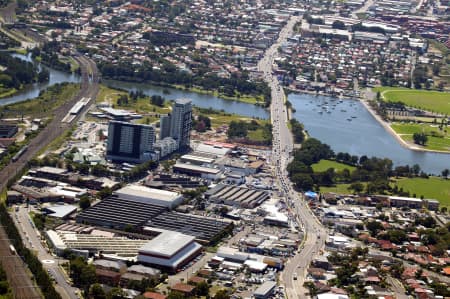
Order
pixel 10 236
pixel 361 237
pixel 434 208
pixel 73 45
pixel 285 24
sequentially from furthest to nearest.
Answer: pixel 285 24 < pixel 73 45 < pixel 434 208 < pixel 361 237 < pixel 10 236

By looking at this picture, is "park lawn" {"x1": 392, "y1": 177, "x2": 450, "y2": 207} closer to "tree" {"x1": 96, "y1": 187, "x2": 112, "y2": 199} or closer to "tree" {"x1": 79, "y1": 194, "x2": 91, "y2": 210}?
"tree" {"x1": 96, "y1": 187, "x2": 112, "y2": 199}

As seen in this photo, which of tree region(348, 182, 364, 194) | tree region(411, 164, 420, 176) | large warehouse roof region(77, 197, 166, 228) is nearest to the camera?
large warehouse roof region(77, 197, 166, 228)

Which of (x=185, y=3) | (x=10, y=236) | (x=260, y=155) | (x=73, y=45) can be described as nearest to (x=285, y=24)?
(x=185, y=3)

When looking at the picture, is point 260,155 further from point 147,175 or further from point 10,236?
point 10,236

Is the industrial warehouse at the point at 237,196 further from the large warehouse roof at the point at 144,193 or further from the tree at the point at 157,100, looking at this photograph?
the tree at the point at 157,100

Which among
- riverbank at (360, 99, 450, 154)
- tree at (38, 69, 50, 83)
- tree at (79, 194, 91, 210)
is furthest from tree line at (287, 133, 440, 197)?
tree at (38, 69, 50, 83)

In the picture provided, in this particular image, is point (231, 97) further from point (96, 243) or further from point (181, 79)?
point (96, 243)
